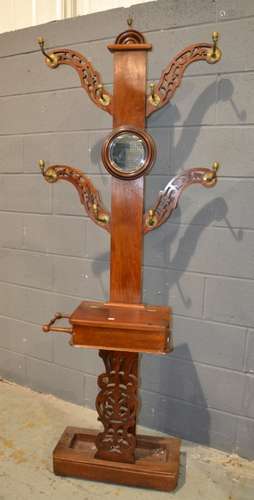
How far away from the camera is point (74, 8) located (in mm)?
1724

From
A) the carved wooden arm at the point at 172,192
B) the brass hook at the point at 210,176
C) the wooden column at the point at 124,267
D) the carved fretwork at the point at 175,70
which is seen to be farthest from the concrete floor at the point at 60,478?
the carved fretwork at the point at 175,70

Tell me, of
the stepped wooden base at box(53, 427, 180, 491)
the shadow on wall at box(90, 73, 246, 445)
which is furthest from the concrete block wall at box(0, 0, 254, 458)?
the stepped wooden base at box(53, 427, 180, 491)

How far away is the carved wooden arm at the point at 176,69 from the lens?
1.11 metres

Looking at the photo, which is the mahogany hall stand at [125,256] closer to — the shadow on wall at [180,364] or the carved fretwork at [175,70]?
the carved fretwork at [175,70]

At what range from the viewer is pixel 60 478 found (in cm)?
138

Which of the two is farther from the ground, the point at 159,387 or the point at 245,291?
the point at 245,291

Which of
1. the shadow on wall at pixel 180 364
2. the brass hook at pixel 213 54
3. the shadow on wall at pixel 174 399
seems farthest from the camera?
the shadow on wall at pixel 174 399

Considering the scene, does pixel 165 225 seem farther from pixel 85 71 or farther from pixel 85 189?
pixel 85 71

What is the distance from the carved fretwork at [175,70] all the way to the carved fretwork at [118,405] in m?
0.80

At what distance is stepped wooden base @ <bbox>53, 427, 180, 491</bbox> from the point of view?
1.32 meters

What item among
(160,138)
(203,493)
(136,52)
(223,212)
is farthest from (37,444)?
(136,52)

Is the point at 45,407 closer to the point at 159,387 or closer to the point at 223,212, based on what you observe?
the point at 159,387

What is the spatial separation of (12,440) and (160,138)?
1.34 metres

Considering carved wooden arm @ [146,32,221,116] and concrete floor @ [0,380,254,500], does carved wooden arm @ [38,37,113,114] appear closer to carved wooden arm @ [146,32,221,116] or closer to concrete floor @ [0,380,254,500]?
carved wooden arm @ [146,32,221,116]
